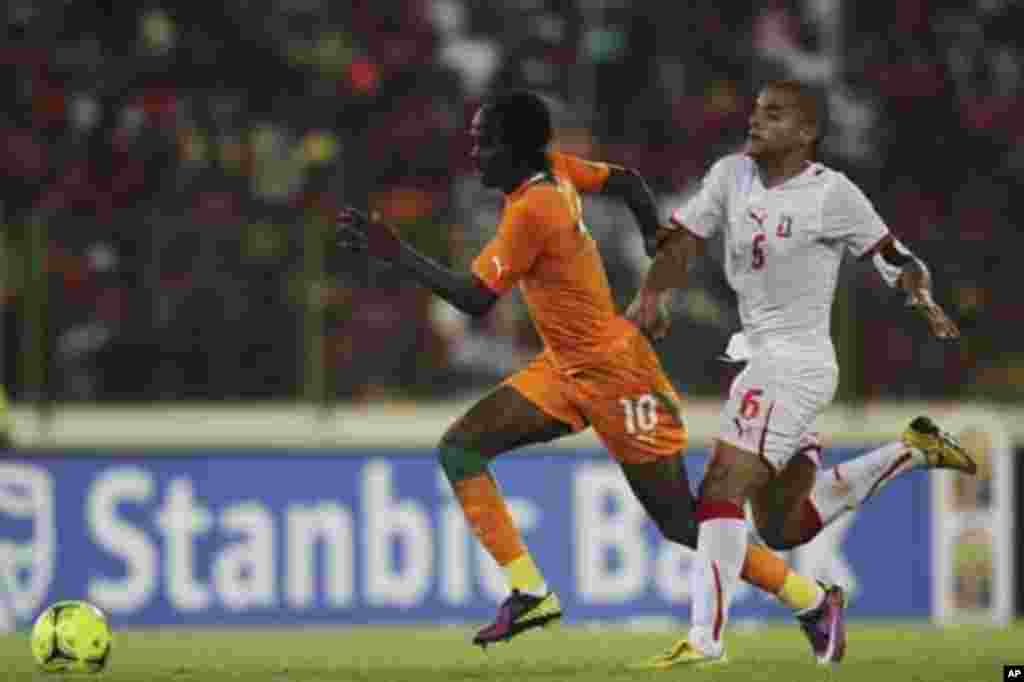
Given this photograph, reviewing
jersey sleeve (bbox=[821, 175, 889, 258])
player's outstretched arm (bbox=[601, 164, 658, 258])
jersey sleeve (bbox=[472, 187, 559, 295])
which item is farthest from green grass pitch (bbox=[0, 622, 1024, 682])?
player's outstretched arm (bbox=[601, 164, 658, 258])

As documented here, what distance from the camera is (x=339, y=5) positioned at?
56.9 feet

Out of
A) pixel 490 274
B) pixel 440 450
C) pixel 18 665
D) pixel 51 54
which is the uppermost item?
pixel 51 54

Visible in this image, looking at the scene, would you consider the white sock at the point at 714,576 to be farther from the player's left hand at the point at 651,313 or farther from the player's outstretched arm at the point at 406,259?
the player's outstretched arm at the point at 406,259

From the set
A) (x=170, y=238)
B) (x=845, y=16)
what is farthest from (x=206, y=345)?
(x=845, y=16)

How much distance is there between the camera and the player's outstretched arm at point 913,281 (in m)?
8.97

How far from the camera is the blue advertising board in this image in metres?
15.0

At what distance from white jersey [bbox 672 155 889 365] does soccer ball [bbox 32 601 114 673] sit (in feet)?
8.67

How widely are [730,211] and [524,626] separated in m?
1.76

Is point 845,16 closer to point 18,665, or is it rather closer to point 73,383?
point 73,383

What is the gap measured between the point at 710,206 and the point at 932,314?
0.91 m

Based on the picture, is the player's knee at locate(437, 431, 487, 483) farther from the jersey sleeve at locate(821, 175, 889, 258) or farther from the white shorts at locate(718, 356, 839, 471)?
the jersey sleeve at locate(821, 175, 889, 258)

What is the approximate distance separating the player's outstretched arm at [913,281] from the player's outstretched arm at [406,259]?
4.85 feet

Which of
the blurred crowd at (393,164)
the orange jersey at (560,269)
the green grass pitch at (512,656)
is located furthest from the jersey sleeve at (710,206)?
the blurred crowd at (393,164)

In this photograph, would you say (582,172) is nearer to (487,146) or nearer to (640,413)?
(487,146)
